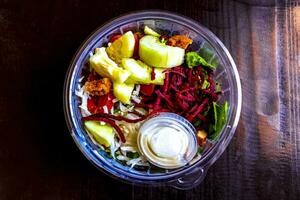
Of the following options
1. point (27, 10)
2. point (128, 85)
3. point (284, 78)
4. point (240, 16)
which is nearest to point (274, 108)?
point (284, 78)

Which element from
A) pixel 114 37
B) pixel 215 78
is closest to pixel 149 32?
pixel 114 37

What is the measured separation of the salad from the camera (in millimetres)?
1354

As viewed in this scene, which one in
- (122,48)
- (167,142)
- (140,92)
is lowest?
(167,142)

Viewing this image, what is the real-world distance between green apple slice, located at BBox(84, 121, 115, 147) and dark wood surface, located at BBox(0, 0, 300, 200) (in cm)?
7

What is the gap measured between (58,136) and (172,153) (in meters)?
0.28

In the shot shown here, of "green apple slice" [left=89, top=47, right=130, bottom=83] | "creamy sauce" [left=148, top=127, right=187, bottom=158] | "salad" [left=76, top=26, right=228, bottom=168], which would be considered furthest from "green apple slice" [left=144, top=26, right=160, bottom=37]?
"creamy sauce" [left=148, top=127, right=187, bottom=158]

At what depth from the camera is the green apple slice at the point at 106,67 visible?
1335 millimetres

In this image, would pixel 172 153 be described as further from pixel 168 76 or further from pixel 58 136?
pixel 58 136

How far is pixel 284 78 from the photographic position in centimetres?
147

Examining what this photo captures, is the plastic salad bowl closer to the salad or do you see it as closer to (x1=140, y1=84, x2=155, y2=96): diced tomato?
the salad

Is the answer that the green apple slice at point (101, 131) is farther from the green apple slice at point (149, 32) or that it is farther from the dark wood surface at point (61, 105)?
the green apple slice at point (149, 32)

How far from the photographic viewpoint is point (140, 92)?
4.52 ft

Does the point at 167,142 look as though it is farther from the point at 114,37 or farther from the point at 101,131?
the point at 114,37

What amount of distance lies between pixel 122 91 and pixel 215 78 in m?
0.24
